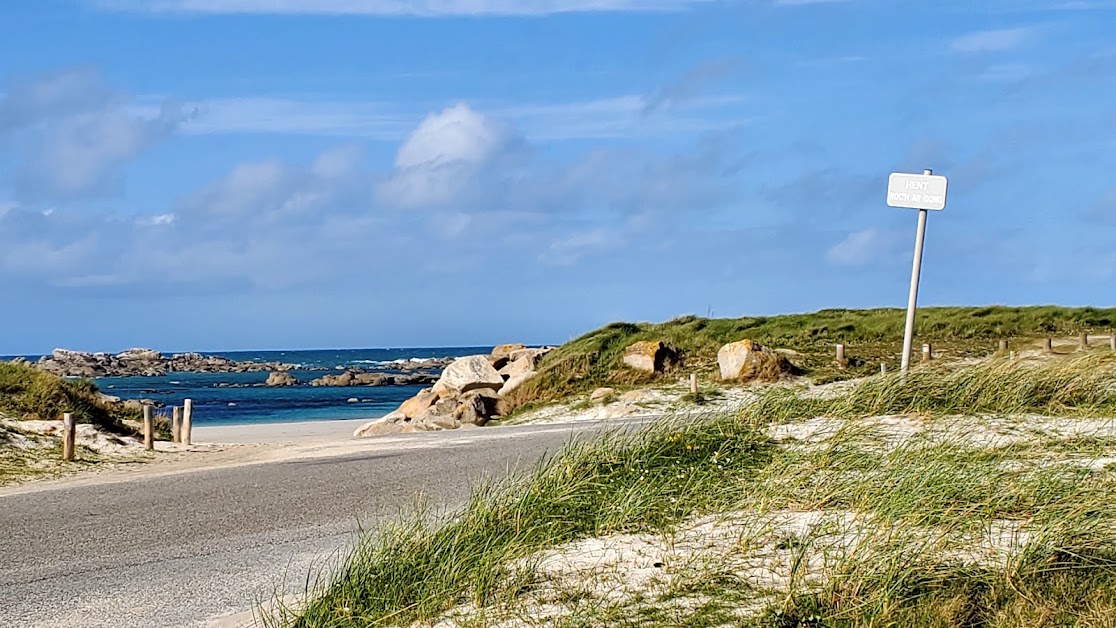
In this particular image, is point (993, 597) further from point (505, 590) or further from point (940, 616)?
point (505, 590)

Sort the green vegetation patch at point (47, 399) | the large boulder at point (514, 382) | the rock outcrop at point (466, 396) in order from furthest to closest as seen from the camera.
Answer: the large boulder at point (514, 382)
the rock outcrop at point (466, 396)
the green vegetation patch at point (47, 399)

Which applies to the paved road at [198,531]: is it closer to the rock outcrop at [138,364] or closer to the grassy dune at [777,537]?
the grassy dune at [777,537]

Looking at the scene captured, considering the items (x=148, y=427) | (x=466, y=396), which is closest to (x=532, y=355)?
(x=466, y=396)

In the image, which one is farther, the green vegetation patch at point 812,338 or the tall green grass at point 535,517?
the green vegetation patch at point 812,338

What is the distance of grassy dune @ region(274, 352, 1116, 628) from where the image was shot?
18.5ft

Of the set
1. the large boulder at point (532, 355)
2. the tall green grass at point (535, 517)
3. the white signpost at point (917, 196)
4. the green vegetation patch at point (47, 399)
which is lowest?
the green vegetation patch at point (47, 399)

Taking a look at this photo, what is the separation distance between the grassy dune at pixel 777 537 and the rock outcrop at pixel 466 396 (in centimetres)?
1840

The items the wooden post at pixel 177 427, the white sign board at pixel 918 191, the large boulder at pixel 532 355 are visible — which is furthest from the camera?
the large boulder at pixel 532 355

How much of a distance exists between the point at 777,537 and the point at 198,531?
602 cm

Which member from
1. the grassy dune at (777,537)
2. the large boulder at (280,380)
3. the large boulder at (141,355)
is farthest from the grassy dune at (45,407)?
the large boulder at (141,355)

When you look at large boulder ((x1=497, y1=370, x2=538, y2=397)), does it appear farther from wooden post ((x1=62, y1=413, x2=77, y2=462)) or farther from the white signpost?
the white signpost

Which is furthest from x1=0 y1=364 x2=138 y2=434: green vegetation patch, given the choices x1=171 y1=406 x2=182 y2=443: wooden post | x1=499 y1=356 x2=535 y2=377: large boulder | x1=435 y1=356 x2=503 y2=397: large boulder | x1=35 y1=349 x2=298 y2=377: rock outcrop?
x1=35 y1=349 x2=298 y2=377: rock outcrop

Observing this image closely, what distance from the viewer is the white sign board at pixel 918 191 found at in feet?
40.4

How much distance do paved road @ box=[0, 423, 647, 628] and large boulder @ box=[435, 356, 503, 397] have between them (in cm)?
1420
